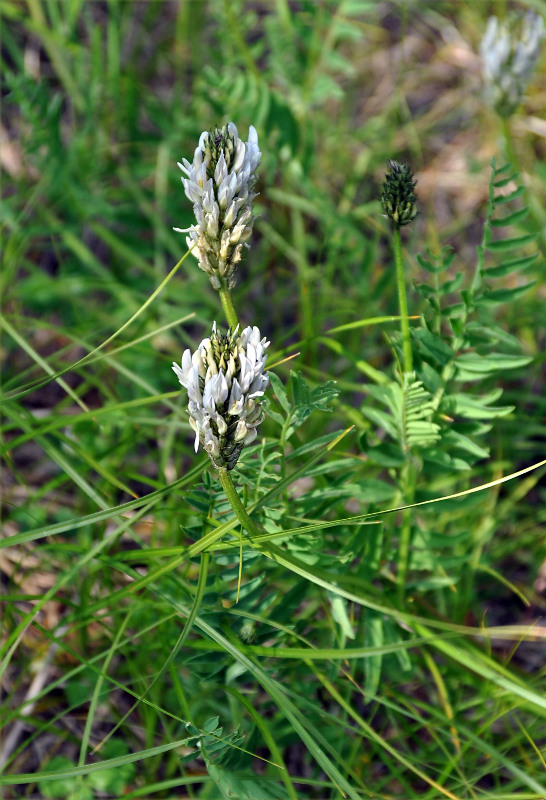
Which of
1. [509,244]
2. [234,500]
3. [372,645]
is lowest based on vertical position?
[372,645]

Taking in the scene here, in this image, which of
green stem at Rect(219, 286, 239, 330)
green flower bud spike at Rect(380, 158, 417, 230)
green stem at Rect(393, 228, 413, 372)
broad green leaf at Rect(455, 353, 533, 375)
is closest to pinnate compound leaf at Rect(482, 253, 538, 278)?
broad green leaf at Rect(455, 353, 533, 375)

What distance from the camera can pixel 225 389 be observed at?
1264 millimetres

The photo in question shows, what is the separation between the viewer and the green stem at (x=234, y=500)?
4.46ft

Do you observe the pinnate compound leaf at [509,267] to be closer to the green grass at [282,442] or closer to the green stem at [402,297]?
the green grass at [282,442]

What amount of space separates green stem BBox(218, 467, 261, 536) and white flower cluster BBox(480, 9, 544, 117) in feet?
6.19

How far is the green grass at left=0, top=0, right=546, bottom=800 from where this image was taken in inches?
65.1

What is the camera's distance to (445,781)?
1968 mm

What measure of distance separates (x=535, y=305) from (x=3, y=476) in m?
1.90

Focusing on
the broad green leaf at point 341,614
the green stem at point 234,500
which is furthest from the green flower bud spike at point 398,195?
the broad green leaf at point 341,614

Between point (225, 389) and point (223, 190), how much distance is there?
1.22ft

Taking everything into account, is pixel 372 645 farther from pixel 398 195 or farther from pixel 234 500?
pixel 398 195

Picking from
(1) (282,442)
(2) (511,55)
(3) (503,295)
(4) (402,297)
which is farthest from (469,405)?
(2) (511,55)

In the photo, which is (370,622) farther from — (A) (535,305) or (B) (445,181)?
(B) (445,181)

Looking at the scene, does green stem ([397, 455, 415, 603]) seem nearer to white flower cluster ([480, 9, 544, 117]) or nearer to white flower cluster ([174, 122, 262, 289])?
white flower cluster ([174, 122, 262, 289])
